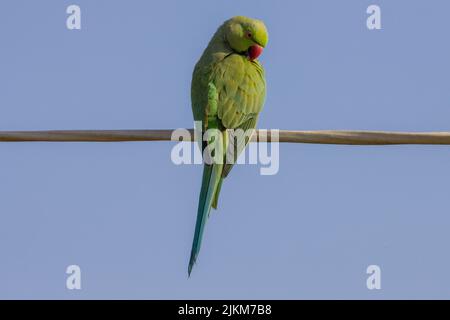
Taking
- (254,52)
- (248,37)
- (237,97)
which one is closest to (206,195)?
(237,97)

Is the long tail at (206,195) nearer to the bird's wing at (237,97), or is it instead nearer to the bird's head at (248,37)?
the bird's wing at (237,97)

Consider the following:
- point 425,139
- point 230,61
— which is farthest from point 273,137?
point 230,61

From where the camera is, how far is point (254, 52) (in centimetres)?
615

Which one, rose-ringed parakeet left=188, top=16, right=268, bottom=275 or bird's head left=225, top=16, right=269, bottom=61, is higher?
bird's head left=225, top=16, right=269, bottom=61

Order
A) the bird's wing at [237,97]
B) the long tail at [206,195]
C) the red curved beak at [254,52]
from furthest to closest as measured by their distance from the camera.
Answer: the red curved beak at [254,52]
the bird's wing at [237,97]
the long tail at [206,195]

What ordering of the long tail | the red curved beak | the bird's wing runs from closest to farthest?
the long tail
the bird's wing
the red curved beak

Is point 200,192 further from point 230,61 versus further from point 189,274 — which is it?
point 230,61

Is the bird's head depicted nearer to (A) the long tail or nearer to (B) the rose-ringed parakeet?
(B) the rose-ringed parakeet

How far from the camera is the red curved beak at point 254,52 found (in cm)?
613

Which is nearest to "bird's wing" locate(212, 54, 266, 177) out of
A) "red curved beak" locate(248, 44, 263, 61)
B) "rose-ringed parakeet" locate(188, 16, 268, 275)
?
"rose-ringed parakeet" locate(188, 16, 268, 275)

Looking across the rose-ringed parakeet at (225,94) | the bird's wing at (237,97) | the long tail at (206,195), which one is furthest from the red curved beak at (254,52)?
the long tail at (206,195)

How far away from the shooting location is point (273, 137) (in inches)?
177

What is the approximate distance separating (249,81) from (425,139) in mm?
1845

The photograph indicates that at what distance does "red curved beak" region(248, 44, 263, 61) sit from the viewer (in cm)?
613
